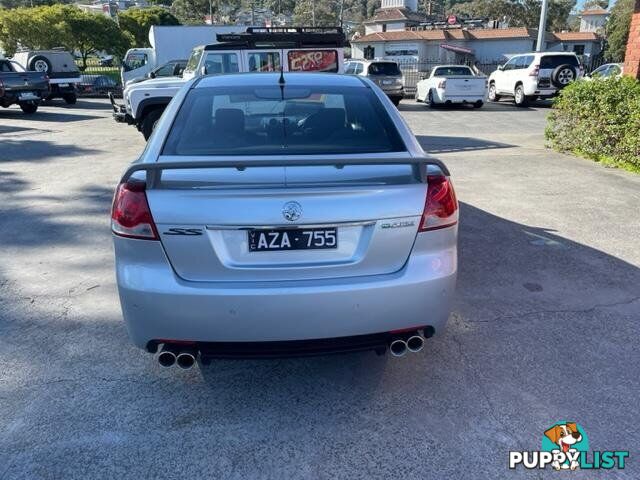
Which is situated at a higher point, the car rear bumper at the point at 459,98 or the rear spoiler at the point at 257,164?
the rear spoiler at the point at 257,164

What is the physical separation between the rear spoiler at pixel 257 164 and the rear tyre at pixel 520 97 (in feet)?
66.1

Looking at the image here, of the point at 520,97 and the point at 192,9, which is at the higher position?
the point at 192,9

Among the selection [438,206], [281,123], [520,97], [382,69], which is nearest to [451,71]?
[520,97]

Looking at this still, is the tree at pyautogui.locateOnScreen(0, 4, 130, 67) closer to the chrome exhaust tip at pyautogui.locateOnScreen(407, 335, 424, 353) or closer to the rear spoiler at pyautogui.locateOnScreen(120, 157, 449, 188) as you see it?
the rear spoiler at pyautogui.locateOnScreen(120, 157, 449, 188)

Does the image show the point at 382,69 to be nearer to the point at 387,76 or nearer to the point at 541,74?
the point at 387,76

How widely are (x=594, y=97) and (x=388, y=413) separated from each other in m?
8.34

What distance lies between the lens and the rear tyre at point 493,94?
23.6 metres

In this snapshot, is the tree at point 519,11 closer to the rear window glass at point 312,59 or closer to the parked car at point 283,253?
the rear window glass at point 312,59

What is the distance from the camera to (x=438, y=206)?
8.82ft

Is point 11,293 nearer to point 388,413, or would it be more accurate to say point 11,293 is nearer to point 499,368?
point 388,413

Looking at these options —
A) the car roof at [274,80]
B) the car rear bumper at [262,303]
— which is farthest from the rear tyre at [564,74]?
the car rear bumper at [262,303]

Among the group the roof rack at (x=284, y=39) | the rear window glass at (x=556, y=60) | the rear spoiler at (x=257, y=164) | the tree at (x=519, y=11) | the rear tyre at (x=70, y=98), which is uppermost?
the tree at (x=519, y=11)

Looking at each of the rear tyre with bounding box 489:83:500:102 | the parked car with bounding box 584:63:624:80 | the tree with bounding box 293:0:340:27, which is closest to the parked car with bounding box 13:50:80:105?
the rear tyre with bounding box 489:83:500:102

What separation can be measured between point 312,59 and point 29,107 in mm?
12767
